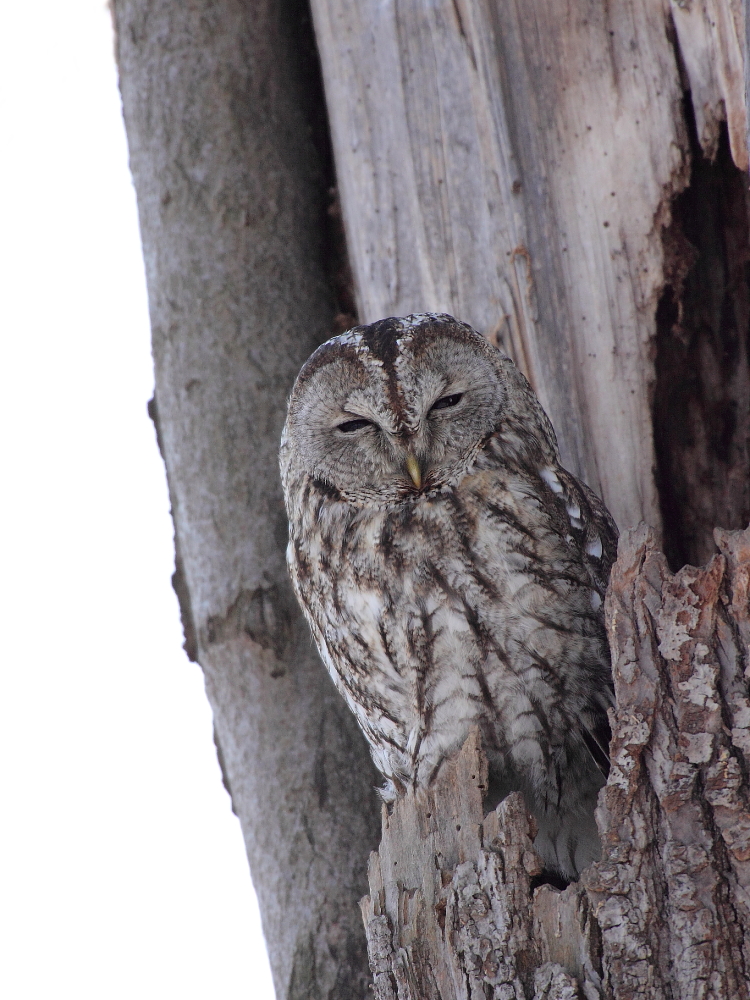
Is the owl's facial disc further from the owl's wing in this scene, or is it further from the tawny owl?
the owl's wing

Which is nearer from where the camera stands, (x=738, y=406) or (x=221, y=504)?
(x=738, y=406)

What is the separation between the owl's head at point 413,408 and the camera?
210cm

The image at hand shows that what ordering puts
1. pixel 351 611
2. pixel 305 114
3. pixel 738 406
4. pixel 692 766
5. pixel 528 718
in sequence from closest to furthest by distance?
1. pixel 692 766
2. pixel 528 718
3. pixel 351 611
4. pixel 738 406
5. pixel 305 114

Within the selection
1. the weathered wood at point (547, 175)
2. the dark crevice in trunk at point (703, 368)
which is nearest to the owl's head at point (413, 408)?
the weathered wood at point (547, 175)

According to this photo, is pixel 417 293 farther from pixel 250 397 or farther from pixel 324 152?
pixel 324 152

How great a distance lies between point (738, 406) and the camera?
2291 millimetres

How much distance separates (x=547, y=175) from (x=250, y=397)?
895mm

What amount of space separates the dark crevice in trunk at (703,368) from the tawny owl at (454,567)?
0.84 feet

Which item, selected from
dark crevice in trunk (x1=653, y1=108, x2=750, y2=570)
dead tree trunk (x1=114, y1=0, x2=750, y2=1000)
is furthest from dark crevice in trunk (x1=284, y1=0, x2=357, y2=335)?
dark crevice in trunk (x1=653, y1=108, x2=750, y2=570)

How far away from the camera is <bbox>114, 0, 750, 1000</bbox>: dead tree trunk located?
174 cm

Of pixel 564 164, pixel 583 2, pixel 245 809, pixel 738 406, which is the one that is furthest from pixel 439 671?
pixel 583 2

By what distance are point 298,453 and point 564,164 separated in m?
0.91

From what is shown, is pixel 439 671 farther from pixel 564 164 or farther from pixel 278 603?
pixel 564 164

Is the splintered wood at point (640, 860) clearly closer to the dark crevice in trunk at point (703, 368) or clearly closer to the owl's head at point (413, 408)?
the owl's head at point (413, 408)
